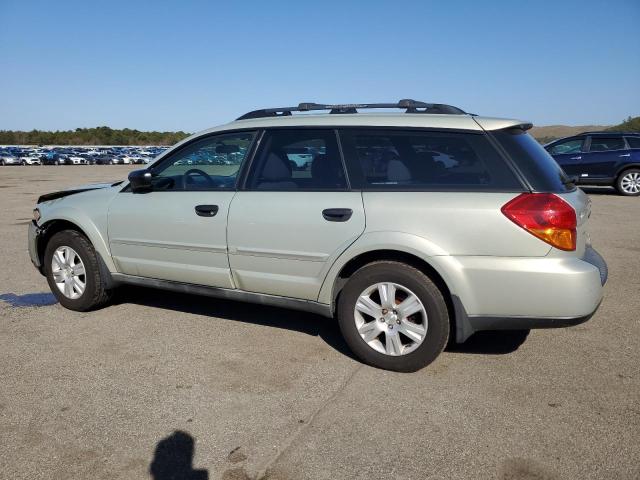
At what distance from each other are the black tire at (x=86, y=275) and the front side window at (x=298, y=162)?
1.77 m

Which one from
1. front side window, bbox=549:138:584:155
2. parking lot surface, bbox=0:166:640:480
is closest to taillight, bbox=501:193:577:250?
parking lot surface, bbox=0:166:640:480

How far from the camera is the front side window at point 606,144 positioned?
45.4 feet

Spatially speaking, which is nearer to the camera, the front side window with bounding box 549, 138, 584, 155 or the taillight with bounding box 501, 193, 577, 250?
the taillight with bounding box 501, 193, 577, 250

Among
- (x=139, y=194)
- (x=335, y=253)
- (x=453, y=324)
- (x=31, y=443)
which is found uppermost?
(x=139, y=194)

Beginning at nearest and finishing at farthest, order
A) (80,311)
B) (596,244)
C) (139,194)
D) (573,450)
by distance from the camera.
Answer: (573,450), (139,194), (80,311), (596,244)

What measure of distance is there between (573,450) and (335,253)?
69.9 inches

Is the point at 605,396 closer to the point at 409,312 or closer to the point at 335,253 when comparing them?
the point at 409,312

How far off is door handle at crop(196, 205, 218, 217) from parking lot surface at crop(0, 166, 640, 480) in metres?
0.98

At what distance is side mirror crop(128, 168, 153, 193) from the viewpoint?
4316mm

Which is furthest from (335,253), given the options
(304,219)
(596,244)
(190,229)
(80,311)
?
(596,244)

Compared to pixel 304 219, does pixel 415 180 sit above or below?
above

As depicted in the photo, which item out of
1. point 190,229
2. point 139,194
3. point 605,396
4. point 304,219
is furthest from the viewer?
point 139,194

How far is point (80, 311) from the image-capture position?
16.0 feet

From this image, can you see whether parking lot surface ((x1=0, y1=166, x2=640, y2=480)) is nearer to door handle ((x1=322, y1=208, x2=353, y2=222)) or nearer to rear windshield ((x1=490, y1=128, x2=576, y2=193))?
door handle ((x1=322, y1=208, x2=353, y2=222))
